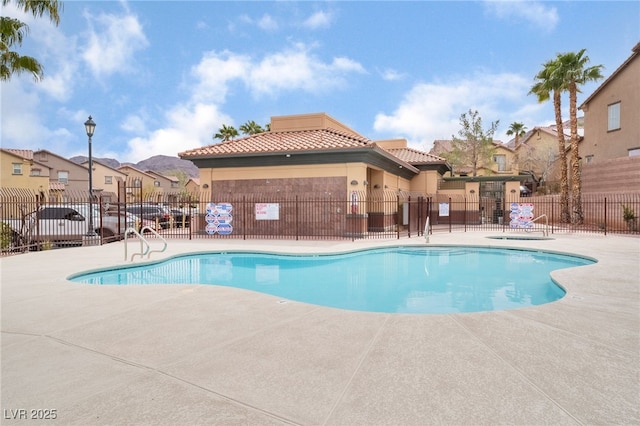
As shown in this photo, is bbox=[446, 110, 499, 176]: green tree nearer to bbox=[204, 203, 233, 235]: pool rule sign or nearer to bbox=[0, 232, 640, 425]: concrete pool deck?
bbox=[204, 203, 233, 235]: pool rule sign

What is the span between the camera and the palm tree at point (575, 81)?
2316 centimetres

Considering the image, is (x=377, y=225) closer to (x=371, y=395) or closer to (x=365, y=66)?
(x=365, y=66)

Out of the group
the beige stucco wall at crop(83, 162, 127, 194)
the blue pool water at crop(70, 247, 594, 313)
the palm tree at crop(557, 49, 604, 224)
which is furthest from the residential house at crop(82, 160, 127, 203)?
the palm tree at crop(557, 49, 604, 224)

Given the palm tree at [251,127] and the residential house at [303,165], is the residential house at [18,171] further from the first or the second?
the residential house at [303,165]

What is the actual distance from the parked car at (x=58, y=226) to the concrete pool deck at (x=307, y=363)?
9788 millimetres

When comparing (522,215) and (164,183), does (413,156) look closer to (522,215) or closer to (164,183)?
(522,215)

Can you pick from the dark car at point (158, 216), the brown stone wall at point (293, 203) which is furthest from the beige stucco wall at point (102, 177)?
the brown stone wall at point (293, 203)

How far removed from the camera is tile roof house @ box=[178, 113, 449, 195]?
17703 mm

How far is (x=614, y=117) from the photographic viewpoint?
26.5 m

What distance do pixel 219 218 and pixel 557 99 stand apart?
75.3 feet

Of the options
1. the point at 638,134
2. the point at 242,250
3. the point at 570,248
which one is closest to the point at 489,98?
the point at 638,134

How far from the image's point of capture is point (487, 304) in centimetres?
707

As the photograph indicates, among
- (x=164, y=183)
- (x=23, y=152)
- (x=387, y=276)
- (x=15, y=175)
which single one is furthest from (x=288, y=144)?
(x=164, y=183)

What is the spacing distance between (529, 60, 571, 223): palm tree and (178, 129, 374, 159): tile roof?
14.1 meters
